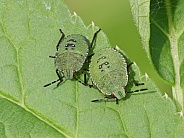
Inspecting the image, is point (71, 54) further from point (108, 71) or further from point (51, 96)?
point (51, 96)

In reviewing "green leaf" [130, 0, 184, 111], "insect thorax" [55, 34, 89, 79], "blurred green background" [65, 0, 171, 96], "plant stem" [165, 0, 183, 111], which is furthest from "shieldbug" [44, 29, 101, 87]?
"blurred green background" [65, 0, 171, 96]

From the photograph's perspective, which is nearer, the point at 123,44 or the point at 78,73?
the point at 78,73

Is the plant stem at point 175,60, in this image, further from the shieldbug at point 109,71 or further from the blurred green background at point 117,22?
the blurred green background at point 117,22

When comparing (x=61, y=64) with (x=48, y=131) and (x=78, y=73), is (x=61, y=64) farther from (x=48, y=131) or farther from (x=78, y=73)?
(x=48, y=131)

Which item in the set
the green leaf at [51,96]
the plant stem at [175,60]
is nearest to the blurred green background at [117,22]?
the plant stem at [175,60]

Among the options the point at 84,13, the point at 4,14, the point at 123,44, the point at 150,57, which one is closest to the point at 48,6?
the point at 4,14

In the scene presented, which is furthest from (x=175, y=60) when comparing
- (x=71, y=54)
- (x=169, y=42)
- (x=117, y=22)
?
(x=117, y=22)
